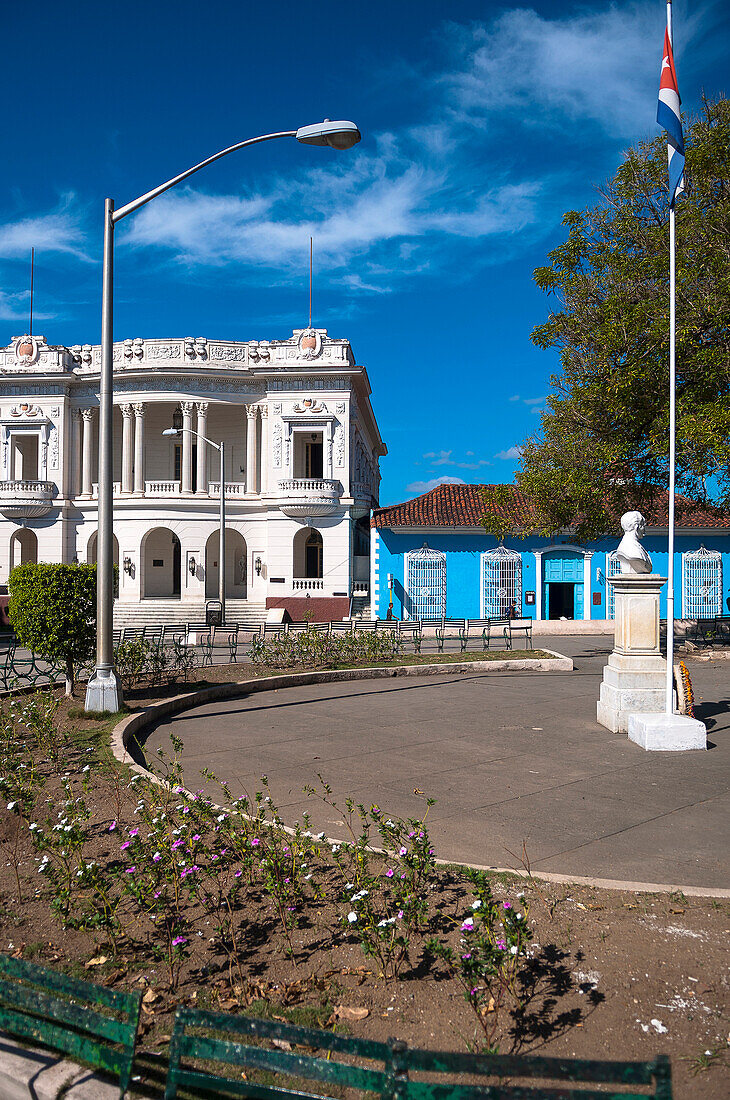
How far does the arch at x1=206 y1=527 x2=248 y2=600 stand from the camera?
37.7m

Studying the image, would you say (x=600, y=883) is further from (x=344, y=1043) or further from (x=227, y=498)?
(x=227, y=498)

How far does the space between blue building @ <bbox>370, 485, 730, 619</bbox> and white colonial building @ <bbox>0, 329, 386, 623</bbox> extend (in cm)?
363

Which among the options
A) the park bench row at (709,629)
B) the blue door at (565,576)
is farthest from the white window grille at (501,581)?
the park bench row at (709,629)

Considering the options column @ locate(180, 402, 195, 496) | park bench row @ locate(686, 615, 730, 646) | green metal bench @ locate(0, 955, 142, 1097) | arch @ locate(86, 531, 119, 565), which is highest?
column @ locate(180, 402, 195, 496)

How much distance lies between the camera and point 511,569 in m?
31.6

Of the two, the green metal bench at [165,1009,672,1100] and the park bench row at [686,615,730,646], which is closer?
the green metal bench at [165,1009,672,1100]

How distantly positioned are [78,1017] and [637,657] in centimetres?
888

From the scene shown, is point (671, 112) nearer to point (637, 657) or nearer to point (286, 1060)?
point (637, 657)

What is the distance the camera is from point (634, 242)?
21.2 m

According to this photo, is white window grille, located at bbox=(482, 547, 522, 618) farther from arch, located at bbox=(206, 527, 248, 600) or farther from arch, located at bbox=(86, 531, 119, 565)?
arch, located at bbox=(86, 531, 119, 565)

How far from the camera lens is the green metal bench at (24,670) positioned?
12.8 m

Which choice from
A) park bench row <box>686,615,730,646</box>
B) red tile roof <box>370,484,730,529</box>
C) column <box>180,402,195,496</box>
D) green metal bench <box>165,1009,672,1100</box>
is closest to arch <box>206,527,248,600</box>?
column <box>180,402,195,496</box>

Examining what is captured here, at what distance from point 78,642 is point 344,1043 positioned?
10.3 m

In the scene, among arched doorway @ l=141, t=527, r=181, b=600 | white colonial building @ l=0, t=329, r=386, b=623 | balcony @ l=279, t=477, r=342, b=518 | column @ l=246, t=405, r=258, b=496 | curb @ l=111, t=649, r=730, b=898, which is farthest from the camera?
arched doorway @ l=141, t=527, r=181, b=600
